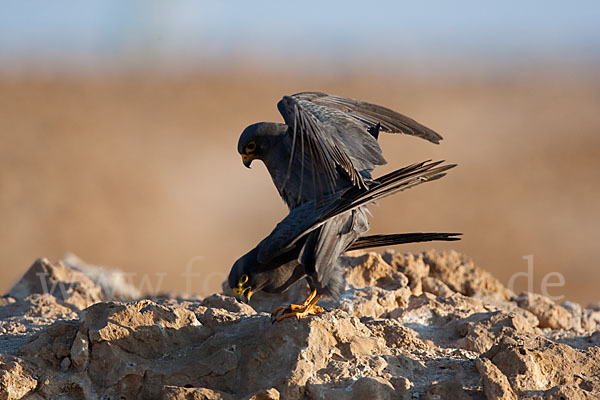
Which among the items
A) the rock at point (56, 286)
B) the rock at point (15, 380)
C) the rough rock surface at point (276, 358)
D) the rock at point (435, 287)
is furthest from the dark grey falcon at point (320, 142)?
the rock at point (56, 286)

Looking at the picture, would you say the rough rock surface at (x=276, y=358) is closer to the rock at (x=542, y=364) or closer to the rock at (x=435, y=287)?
the rock at (x=542, y=364)

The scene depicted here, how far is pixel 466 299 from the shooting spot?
6312mm

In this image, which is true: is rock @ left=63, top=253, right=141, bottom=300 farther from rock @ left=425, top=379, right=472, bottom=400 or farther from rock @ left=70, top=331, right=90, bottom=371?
rock @ left=425, top=379, right=472, bottom=400

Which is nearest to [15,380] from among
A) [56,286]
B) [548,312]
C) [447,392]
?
[447,392]

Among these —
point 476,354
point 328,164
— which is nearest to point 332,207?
point 328,164

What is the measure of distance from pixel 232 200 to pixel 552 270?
8.23 metres

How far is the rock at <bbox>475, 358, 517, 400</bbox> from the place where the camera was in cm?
424

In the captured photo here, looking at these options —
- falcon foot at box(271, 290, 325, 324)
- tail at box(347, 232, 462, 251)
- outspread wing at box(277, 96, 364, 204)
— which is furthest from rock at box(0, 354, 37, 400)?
tail at box(347, 232, 462, 251)

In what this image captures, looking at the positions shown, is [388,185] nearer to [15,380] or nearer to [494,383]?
[494,383]

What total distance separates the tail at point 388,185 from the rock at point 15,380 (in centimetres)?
186

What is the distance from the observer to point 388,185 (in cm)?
477

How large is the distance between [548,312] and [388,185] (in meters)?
2.51

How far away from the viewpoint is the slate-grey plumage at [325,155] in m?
4.77

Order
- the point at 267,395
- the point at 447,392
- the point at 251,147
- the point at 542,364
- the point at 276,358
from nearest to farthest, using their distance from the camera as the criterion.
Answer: the point at 267,395 → the point at 447,392 → the point at 276,358 → the point at 542,364 → the point at 251,147
